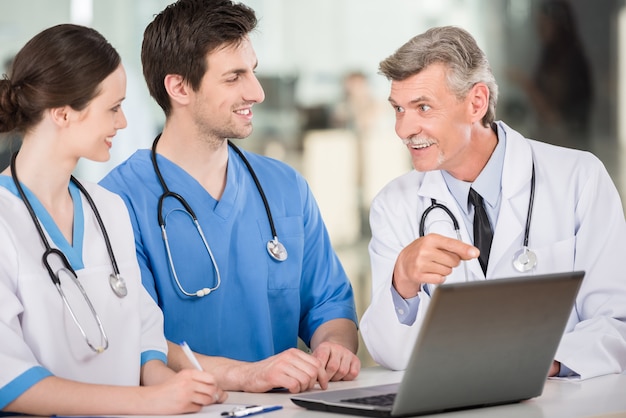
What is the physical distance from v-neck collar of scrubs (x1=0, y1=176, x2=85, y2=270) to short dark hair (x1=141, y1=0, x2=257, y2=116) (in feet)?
1.96

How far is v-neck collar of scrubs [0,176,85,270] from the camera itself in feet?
5.86

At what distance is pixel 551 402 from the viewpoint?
1.67 m

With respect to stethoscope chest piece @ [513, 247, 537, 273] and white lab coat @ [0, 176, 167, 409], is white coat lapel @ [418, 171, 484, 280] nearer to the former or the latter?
stethoscope chest piece @ [513, 247, 537, 273]

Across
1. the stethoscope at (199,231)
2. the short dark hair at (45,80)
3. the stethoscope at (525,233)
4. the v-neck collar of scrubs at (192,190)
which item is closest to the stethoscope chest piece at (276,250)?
the stethoscope at (199,231)

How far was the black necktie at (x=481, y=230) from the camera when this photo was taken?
88.3 inches

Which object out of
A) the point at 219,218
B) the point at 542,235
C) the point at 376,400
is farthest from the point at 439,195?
the point at 376,400

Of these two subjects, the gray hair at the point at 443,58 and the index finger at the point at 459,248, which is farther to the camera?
the gray hair at the point at 443,58

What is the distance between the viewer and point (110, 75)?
1884 mm

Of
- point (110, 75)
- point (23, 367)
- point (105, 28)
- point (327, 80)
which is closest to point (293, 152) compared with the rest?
point (327, 80)

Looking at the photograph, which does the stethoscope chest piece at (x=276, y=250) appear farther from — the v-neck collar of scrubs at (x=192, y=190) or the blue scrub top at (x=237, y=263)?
the v-neck collar of scrubs at (x=192, y=190)

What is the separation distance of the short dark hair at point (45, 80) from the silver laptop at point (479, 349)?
2.33 feet

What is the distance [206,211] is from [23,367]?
80 centimetres

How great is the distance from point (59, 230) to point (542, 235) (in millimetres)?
1077

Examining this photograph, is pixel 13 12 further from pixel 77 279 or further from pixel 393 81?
pixel 77 279
